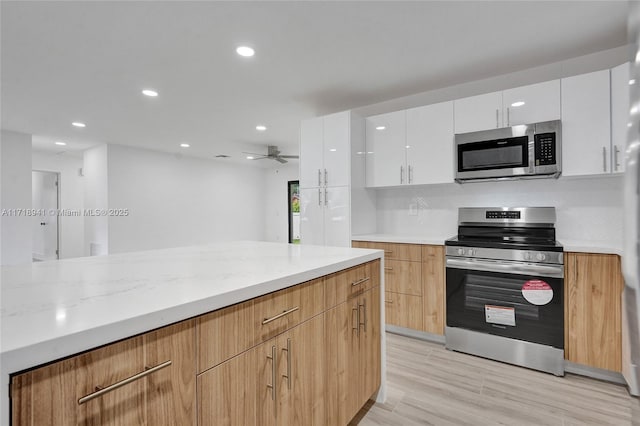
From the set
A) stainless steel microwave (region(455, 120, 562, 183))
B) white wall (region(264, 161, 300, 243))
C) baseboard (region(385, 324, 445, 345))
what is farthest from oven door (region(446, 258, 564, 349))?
white wall (region(264, 161, 300, 243))

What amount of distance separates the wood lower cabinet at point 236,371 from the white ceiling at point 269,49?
1.72 metres

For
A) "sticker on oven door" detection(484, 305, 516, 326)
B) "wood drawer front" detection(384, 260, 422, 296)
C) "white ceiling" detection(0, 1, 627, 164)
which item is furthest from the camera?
"wood drawer front" detection(384, 260, 422, 296)

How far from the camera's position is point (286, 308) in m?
1.14

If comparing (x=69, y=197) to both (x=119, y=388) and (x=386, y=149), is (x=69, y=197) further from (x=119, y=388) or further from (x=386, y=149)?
(x=119, y=388)

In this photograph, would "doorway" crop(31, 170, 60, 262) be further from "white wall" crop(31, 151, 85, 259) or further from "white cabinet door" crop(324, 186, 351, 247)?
"white cabinet door" crop(324, 186, 351, 247)

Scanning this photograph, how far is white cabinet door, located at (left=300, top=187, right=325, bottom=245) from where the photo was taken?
3.50 meters

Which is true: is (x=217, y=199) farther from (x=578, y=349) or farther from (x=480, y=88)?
(x=578, y=349)

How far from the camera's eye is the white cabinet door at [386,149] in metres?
3.23

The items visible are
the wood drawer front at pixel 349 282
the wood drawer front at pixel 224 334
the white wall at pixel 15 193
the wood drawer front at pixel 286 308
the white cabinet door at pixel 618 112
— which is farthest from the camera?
the white wall at pixel 15 193

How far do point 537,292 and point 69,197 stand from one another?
847 centimetres

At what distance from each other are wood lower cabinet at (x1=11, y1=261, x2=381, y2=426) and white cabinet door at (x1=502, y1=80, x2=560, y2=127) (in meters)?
2.03

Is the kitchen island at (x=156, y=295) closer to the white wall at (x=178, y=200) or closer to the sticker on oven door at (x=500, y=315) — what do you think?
the sticker on oven door at (x=500, y=315)

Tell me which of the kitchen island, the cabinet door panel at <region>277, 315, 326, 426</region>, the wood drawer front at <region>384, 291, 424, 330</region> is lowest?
the wood drawer front at <region>384, 291, 424, 330</region>

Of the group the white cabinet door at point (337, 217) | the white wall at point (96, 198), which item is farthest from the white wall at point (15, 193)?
the white cabinet door at point (337, 217)
